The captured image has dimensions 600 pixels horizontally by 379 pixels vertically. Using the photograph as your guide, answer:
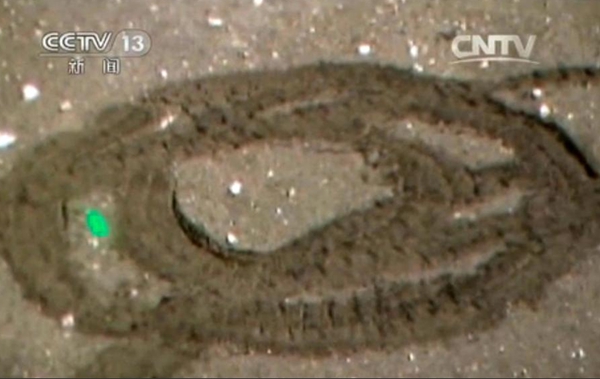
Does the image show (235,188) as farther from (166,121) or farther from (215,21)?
(215,21)

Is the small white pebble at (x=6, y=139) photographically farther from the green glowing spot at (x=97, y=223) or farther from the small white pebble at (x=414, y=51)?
the small white pebble at (x=414, y=51)

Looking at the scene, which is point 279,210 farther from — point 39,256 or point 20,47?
point 20,47

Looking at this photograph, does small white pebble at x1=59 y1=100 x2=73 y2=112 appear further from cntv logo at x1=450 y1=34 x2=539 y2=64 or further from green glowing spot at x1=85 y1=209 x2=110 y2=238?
cntv logo at x1=450 y1=34 x2=539 y2=64

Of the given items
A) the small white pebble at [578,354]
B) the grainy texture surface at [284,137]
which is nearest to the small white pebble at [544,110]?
the grainy texture surface at [284,137]

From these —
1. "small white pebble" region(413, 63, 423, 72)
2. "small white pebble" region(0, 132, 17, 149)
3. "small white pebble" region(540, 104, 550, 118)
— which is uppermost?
"small white pebble" region(413, 63, 423, 72)

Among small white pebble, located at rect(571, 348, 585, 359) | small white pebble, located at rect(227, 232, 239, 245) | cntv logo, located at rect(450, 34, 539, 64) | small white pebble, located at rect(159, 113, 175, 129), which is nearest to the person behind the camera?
small white pebble, located at rect(571, 348, 585, 359)

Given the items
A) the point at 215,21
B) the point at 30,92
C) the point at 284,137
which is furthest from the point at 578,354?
the point at 30,92

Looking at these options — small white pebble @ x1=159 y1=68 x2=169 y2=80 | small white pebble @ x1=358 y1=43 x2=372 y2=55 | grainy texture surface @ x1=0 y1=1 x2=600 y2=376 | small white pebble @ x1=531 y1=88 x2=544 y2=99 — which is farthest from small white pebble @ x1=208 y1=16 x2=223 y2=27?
small white pebble @ x1=531 y1=88 x2=544 y2=99
